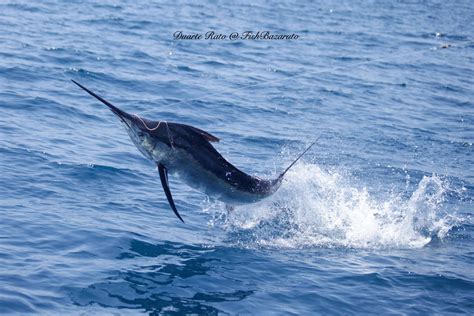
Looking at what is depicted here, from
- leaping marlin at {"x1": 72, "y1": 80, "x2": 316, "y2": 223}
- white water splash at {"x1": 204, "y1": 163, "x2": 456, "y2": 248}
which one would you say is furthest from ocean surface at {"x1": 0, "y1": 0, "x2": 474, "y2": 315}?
leaping marlin at {"x1": 72, "y1": 80, "x2": 316, "y2": 223}

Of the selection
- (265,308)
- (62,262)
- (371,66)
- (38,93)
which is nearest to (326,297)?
(265,308)

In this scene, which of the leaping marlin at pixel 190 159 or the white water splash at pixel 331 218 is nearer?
the leaping marlin at pixel 190 159

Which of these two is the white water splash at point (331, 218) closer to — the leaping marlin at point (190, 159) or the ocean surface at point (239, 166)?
the ocean surface at point (239, 166)

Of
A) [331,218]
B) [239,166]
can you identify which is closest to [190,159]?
[331,218]

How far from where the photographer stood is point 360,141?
595 inches

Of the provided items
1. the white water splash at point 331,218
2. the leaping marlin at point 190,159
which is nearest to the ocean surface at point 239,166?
the white water splash at point 331,218

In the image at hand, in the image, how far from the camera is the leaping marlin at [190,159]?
26.6 feet

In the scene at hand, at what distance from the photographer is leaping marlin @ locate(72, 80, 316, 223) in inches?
319

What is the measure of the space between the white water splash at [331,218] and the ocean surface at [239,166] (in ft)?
0.11

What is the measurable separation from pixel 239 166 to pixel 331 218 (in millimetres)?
2189

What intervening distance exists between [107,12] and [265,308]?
19647 millimetres

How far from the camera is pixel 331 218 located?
36.2 feet

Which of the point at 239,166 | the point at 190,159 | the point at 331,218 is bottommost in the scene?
the point at 331,218

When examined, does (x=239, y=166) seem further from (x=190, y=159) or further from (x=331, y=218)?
(x=190, y=159)
